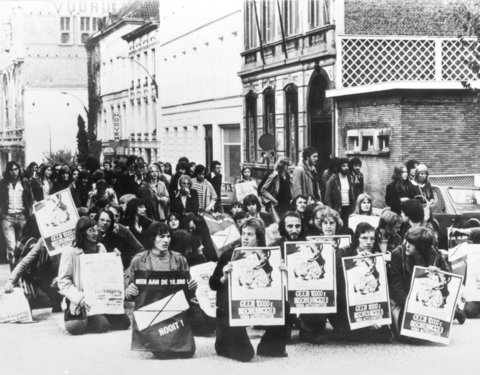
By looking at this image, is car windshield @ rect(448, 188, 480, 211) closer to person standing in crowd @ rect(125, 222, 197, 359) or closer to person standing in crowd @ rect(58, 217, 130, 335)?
person standing in crowd @ rect(58, 217, 130, 335)

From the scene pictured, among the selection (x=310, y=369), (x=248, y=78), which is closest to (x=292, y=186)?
(x=310, y=369)

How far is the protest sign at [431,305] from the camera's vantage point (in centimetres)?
943

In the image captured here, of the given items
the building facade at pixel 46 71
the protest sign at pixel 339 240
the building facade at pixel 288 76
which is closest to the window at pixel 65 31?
the building facade at pixel 46 71

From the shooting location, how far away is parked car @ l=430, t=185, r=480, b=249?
51.6 feet

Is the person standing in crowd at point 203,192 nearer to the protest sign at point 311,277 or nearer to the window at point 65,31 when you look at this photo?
the protest sign at point 311,277

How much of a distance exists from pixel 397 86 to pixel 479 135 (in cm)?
294

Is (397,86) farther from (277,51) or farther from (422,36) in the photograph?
(277,51)

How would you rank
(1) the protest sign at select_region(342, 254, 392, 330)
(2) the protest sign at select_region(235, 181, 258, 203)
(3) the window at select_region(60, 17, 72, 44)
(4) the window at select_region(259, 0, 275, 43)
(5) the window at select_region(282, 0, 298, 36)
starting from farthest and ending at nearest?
(3) the window at select_region(60, 17, 72, 44) < (4) the window at select_region(259, 0, 275, 43) < (5) the window at select_region(282, 0, 298, 36) < (2) the protest sign at select_region(235, 181, 258, 203) < (1) the protest sign at select_region(342, 254, 392, 330)

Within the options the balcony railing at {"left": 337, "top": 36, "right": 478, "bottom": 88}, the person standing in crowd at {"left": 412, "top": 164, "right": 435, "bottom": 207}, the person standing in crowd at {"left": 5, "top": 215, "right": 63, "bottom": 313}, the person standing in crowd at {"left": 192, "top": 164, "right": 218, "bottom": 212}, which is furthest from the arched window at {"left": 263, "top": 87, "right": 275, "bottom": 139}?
the person standing in crowd at {"left": 5, "top": 215, "right": 63, "bottom": 313}

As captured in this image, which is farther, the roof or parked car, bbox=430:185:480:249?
the roof

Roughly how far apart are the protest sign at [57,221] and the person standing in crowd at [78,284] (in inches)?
51.1

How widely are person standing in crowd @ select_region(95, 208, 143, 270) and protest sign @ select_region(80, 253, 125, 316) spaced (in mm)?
852

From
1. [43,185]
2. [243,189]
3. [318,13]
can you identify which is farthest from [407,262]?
[318,13]

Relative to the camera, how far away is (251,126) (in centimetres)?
3762
